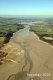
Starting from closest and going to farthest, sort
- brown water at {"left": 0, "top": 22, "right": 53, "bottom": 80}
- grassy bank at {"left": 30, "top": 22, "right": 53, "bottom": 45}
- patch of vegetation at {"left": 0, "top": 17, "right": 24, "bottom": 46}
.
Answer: brown water at {"left": 0, "top": 22, "right": 53, "bottom": 80} < grassy bank at {"left": 30, "top": 22, "right": 53, "bottom": 45} < patch of vegetation at {"left": 0, "top": 17, "right": 24, "bottom": 46}

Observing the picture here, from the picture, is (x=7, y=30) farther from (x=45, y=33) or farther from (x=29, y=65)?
(x=29, y=65)

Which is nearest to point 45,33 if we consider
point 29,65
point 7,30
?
point 7,30

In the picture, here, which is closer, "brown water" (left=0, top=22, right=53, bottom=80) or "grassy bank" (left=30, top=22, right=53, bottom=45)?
"brown water" (left=0, top=22, right=53, bottom=80)

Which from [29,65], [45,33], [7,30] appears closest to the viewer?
[29,65]

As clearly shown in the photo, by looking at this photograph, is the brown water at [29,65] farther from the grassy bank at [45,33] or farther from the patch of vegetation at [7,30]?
the patch of vegetation at [7,30]

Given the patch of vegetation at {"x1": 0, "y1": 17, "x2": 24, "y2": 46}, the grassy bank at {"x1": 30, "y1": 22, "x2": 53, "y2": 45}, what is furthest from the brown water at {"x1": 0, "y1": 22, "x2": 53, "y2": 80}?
the patch of vegetation at {"x1": 0, "y1": 17, "x2": 24, "y2": 46}

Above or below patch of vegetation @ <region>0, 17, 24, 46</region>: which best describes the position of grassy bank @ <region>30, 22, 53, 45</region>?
above

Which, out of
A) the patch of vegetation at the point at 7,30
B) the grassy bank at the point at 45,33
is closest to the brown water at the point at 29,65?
the grassy bank at the point at 45,33

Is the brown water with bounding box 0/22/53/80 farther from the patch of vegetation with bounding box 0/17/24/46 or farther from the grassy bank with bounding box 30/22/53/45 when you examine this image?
the patch of vegetation with bounding box 0/17/24/46

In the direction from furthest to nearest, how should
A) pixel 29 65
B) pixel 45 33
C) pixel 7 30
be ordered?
pixel 7 30
pixel 45 33
pixel 29 65

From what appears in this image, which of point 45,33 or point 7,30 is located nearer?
point 45,33

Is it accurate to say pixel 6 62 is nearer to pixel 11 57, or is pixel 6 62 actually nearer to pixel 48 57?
pixel 11 57
